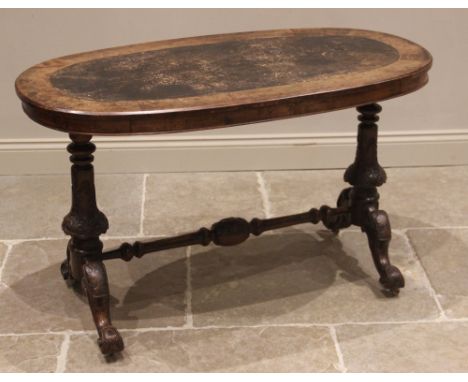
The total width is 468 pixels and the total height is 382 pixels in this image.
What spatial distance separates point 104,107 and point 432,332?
1.41 m

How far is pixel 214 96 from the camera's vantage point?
2.80m

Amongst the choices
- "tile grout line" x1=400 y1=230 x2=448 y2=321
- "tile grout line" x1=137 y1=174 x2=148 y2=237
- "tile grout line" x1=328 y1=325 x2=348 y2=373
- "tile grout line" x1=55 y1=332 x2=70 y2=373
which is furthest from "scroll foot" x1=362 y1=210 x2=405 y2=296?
"tile grout line" x1=55 y1=332 x2=70 y2=373

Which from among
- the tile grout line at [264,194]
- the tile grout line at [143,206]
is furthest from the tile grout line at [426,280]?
the tile grout line at [143,206]

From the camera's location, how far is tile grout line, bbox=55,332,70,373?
9.99 feet

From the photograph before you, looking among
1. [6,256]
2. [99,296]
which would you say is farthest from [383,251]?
[6,256]

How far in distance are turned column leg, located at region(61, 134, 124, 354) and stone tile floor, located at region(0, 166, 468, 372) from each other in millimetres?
98

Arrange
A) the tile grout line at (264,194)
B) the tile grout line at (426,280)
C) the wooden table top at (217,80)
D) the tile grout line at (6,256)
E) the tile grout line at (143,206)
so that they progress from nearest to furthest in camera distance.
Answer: the wooden table top at (217,80), the tile grout line at (426,280), the tile grout line at (6,256), the tile grout line at (143,206), the tile grout line at (264,194)

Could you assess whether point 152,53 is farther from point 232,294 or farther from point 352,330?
point 352,330

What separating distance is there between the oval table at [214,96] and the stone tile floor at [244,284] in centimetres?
15

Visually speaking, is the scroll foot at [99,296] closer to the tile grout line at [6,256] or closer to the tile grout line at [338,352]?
the tile grout line at [6,256]

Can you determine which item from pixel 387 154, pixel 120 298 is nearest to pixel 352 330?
pixel 120 298

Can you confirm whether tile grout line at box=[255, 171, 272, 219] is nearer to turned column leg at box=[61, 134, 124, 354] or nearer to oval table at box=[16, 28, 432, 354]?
oval table at box=[16, 28, 432, 354]

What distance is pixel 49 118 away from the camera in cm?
272

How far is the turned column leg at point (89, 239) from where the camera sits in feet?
10.0
